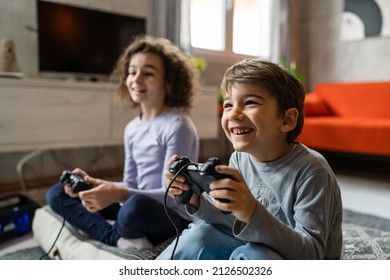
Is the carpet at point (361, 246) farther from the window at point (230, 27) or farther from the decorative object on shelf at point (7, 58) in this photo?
the window at point (230, 27)

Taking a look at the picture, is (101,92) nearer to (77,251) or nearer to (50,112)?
(50,112)

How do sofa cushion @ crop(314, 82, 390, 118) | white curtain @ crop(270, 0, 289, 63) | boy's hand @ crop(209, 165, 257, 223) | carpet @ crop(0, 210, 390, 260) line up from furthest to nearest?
white curtain @ crop(270, 0, 289, 63)
sofa cushion @ crop(314, 82, 390, 118)
carpet @ crop(0, 210, 390, 260)
boy's hand @ crop(209, 165, 257, 223)

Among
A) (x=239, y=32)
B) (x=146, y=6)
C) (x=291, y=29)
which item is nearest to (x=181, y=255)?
(x=146, y=6)

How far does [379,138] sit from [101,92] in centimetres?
146

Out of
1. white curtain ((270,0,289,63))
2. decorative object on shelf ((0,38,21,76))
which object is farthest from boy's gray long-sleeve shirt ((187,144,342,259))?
white curtain ((270,0,289,63))

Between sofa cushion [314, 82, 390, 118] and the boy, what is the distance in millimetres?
1922

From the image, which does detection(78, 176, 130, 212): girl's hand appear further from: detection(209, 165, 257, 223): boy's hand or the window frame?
the window frame

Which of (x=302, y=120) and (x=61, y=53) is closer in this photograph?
(x=302, y=120)

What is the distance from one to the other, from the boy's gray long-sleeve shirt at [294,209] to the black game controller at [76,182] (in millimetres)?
357

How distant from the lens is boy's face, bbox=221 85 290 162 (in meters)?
0.57

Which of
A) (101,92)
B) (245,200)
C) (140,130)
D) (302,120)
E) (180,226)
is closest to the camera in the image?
(245,200)

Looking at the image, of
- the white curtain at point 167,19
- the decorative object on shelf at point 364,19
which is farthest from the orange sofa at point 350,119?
the white curtain at point 167,19

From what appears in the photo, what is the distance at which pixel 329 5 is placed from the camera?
3168 mm

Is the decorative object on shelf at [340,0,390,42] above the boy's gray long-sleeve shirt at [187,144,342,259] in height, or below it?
above
